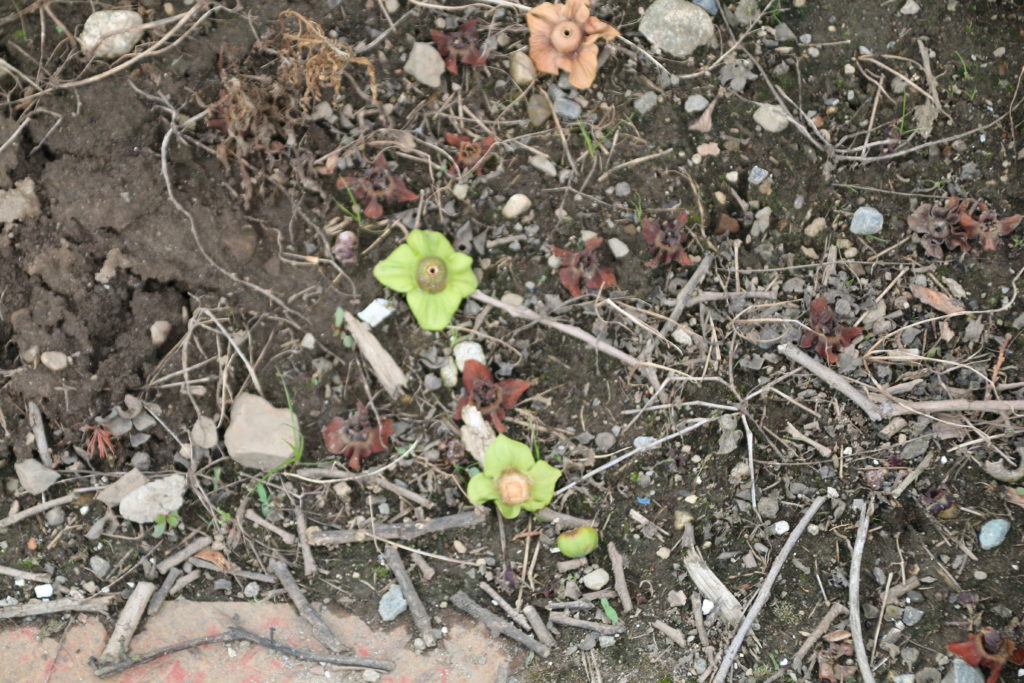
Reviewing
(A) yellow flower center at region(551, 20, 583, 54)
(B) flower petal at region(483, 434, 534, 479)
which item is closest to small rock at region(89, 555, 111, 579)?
(B) flower petal at region(483, 434, 534, 479)

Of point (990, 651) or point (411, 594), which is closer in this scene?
point (990, 651)

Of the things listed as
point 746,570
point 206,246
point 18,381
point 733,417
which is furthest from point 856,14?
point 18,381

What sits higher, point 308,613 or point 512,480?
point 512,480

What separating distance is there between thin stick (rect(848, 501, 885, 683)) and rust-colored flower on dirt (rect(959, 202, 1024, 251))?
99 centimetres

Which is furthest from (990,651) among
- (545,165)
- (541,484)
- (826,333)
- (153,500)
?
(153,500)

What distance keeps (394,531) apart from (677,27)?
2047mm

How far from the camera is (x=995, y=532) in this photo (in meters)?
2.74

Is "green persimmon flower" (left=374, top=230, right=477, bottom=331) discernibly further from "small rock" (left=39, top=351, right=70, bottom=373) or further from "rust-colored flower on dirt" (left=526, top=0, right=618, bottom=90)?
"small rock" (left=39, top=351, right=70, bottom=373)

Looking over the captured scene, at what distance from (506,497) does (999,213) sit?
1996 millimetres

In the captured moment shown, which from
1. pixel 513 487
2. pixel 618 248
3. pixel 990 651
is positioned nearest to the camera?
pixel 990 651

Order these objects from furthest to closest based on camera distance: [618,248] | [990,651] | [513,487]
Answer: [618,248], [513,487], [990,651]

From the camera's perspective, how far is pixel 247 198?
9.14ft

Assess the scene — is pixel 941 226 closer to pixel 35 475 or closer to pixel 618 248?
pixel 618 248

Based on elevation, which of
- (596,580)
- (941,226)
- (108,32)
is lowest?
(596,580)
